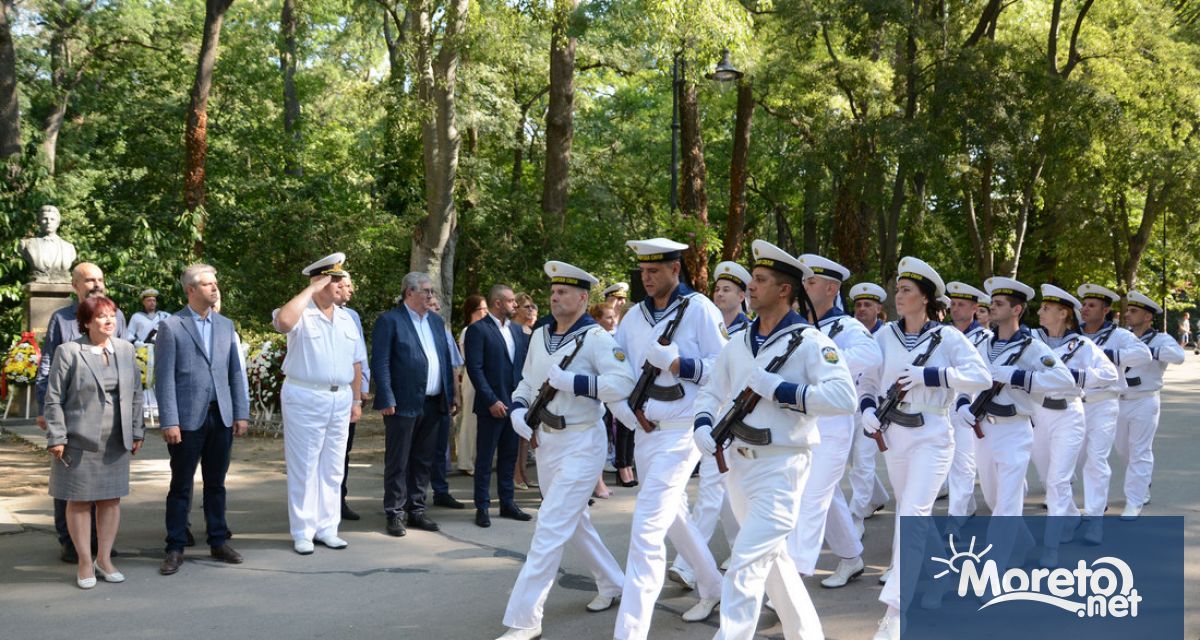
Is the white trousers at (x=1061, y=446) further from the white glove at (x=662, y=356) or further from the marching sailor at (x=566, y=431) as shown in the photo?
the marching sailor at (x=566, y=431)

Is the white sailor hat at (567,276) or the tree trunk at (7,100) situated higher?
the tree trunk at (7,100)

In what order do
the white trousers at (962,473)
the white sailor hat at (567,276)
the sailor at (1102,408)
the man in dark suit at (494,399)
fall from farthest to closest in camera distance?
1. the sailor at (1102,408)
2. the man in dark suit at (494,399)
3. the white trousers at (962,473)
4. the white sailor hat at (567,276)

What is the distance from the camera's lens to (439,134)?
48.0 feet

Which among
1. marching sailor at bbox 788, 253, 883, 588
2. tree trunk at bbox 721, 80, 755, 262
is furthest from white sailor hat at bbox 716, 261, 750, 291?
tree trunk at bbox 721, 80, 755, 262

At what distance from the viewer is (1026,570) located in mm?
7078

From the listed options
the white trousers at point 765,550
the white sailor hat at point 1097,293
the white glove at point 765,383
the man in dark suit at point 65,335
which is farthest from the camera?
the white sailor hat at point 1097,293

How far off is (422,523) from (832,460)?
376 cm

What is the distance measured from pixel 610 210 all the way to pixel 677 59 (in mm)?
5203

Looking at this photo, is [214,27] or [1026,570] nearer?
[1026,570]

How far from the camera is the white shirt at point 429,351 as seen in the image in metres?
8.69

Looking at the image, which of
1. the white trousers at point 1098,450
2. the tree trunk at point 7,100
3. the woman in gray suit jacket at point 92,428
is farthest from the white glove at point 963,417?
the tree trunk at point 7,100

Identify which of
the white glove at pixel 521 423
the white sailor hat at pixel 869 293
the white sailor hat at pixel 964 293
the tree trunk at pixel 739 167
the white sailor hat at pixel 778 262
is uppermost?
the tree trunk at pixel 739 167

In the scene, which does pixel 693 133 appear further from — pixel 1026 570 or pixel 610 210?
pixel 1026 570

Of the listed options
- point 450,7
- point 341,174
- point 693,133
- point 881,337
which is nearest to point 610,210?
point 693,133
